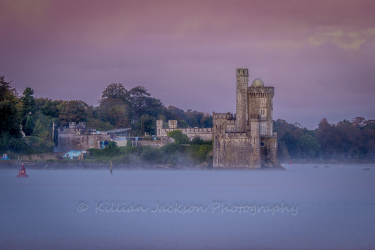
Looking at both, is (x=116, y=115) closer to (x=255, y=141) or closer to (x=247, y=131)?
(x=247, y=131)

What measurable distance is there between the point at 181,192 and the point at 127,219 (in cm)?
1065

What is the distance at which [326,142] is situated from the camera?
262 ft

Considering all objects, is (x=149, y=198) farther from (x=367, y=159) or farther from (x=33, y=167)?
(x=367, y=159)

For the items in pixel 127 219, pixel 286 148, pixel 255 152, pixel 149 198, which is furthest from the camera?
pixel 286 148

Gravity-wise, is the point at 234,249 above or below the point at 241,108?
below

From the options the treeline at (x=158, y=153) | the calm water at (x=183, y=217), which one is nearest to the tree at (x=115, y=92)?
the treeline at (x=158, y=153)

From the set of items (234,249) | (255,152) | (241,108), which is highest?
(241,108)

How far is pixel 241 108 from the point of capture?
50.0 m

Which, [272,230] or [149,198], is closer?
[272,230]

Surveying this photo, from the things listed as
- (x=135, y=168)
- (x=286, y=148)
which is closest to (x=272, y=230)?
(x=135, y=168)

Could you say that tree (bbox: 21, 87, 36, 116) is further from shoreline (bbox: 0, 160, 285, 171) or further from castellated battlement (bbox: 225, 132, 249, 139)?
castellated battlement (bbox: 225, 132, 249, 139)

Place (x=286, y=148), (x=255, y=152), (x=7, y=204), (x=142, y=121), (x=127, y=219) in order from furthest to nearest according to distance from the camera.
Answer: (x=286, y=148), (x=142, y=121), (x=255, y=152), (x=7, y=204), (x=127, y=219)


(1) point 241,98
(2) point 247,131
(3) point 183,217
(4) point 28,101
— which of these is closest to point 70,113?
(4) point 28,101

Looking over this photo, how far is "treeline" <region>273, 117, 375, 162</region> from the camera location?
246 feet
